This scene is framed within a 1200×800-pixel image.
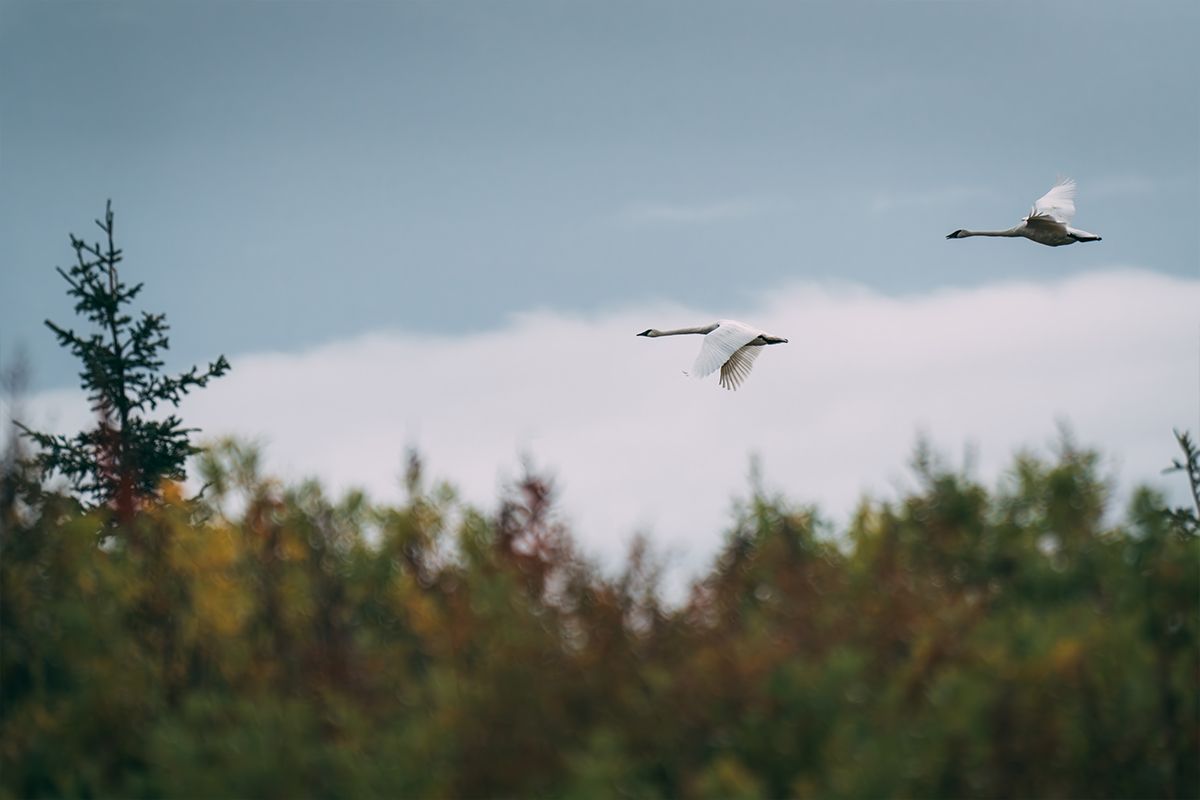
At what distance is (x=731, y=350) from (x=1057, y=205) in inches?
265

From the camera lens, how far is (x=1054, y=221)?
24328 mm

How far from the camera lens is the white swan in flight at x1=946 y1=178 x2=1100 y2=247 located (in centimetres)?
2434

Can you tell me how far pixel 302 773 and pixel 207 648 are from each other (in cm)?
231

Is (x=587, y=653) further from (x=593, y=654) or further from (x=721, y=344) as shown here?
(x=721, y=344)

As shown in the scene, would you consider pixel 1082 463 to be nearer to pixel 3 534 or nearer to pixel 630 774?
pixel 630 774

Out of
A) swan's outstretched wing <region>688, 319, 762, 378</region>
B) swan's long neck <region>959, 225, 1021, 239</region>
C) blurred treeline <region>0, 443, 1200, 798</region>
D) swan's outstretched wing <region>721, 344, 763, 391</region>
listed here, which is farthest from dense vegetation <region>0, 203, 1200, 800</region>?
swan's long neck <region>959, 225, 1021, 239</region>

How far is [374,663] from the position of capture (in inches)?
413

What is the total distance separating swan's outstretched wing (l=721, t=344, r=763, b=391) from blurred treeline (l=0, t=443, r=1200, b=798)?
31.1 ft

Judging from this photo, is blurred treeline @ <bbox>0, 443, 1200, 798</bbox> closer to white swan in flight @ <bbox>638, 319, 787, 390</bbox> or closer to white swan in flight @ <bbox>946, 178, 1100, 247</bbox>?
white swan in flight @ <bbox>638, 319, 787, 390</bbox>

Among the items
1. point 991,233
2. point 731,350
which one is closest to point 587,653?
point 731,350

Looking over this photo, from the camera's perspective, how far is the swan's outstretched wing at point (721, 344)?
20.4m

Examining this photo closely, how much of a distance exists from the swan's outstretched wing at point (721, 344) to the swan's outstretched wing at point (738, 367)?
2.28 feet

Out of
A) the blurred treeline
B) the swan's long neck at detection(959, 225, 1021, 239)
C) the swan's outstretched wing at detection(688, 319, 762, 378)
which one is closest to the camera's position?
the blurred treeline

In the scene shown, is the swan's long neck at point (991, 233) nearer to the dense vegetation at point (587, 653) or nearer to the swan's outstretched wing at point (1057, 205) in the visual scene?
the swan's outstretched wing at point (1057, 205)
